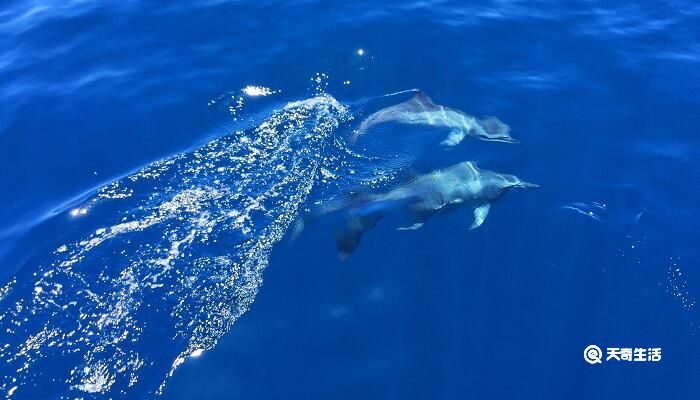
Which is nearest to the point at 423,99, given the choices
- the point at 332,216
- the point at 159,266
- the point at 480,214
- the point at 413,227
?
the point at 480,214

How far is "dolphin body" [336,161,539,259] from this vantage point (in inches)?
564

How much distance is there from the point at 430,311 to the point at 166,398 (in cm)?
601

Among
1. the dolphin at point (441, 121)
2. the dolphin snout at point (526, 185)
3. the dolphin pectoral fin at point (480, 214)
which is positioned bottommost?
the dolphin pectoral fin at point (480, 214)

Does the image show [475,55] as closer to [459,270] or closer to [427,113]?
[427,113]

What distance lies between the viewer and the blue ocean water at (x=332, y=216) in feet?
38.3

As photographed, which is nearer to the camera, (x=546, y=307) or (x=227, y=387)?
(x=227, y=387)

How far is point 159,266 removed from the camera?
1288cm

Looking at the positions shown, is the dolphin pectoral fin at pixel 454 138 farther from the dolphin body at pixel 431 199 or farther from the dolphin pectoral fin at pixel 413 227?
the dolphin pectoral fin at pixel 413 227

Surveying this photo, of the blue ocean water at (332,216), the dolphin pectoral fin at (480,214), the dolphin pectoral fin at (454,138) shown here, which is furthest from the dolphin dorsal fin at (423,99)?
the dolphin pectoral fin at (480,214)

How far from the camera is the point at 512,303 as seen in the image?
12.9 metres

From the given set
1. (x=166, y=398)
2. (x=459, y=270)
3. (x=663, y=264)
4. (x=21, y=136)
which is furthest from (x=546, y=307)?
(x=21, y=136)

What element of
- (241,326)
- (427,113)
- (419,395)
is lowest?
(419,395)

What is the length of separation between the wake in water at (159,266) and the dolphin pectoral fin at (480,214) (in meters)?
3.20

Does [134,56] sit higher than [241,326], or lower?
higher
